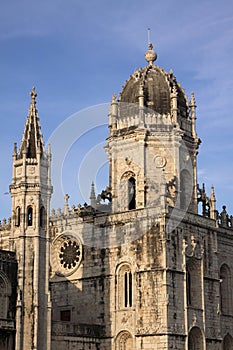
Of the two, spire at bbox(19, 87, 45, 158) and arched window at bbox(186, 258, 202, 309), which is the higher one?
spire at bbox(19, 87, 45, 158)

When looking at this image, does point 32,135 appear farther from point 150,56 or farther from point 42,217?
point 150,56

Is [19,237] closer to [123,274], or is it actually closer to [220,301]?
[123,274]

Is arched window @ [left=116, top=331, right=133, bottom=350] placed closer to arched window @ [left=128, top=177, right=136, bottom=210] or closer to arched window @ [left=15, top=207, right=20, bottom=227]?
arched window @ [left=128, top=177, right=136, bottom=210]

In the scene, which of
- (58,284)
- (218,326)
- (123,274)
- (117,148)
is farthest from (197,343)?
(117,148)

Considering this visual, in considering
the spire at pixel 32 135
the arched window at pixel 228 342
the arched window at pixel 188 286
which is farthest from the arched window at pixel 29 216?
the arched window at pixel 228 342

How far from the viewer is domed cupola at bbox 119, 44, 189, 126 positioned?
201ft

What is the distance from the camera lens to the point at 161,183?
57.6 m

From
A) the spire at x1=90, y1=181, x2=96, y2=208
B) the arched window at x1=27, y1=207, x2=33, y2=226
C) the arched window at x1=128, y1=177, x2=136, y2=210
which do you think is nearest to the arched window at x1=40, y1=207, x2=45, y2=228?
the arched window at x1=27, y1=207, x2=33, y2=226

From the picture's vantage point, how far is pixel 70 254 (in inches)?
2402

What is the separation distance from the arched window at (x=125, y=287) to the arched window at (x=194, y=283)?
430 centimetres

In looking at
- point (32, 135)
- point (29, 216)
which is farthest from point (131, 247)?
point (32, 135)

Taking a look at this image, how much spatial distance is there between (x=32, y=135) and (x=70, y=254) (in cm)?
1258

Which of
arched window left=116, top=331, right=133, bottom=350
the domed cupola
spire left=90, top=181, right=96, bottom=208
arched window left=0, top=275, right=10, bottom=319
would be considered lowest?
arched window left=116, top=331, right=133, bottom=350

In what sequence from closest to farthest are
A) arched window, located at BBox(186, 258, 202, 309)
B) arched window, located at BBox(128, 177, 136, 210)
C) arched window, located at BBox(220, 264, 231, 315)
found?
1. arched window, located at BBox(186, 258, 202, 309)
2. arched window, located at BBox(128, 177, 136, 210)
3. arched window, located at BBox(220, 264, 231, 315)
